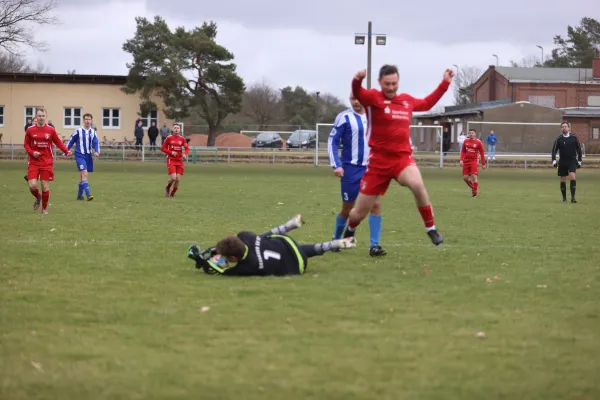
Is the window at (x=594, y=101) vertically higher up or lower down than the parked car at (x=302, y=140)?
higher up

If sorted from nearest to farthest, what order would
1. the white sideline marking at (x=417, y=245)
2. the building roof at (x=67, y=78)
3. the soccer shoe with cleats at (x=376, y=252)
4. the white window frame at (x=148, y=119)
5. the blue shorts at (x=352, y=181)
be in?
the soccer shoe with cleats at (x=376, y=252), the blue shorts at (x=352, y=181), the white sideline marking at (x=417, y=245), the building roof at (x=67, y=78), the white window frame at (x=148, y=119)

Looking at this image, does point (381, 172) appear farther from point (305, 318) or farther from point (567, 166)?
point (567, 166)

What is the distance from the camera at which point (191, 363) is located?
553 centimetres

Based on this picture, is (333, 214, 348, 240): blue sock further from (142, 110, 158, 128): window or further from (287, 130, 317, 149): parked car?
(142, 110, 158, 128): window

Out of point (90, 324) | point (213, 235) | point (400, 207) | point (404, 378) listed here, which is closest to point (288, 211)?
point (400, 207)

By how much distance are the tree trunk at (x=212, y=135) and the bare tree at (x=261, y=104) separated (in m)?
25.2

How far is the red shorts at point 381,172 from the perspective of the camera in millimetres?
9805

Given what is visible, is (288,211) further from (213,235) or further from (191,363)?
(191,363)

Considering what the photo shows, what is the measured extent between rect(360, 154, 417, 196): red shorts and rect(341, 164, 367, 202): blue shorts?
3.78ft

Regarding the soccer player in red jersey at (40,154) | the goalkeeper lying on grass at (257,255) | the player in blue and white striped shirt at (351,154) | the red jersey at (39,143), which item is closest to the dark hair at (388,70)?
the player in blue and white striped shirt at (351,154)

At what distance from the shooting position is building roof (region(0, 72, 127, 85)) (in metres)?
61.5

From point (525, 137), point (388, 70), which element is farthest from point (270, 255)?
point (525, 137)

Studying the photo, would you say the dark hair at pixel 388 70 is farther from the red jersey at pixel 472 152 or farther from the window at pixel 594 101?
the window at pixel 594 101

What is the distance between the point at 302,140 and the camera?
55.2 metres
